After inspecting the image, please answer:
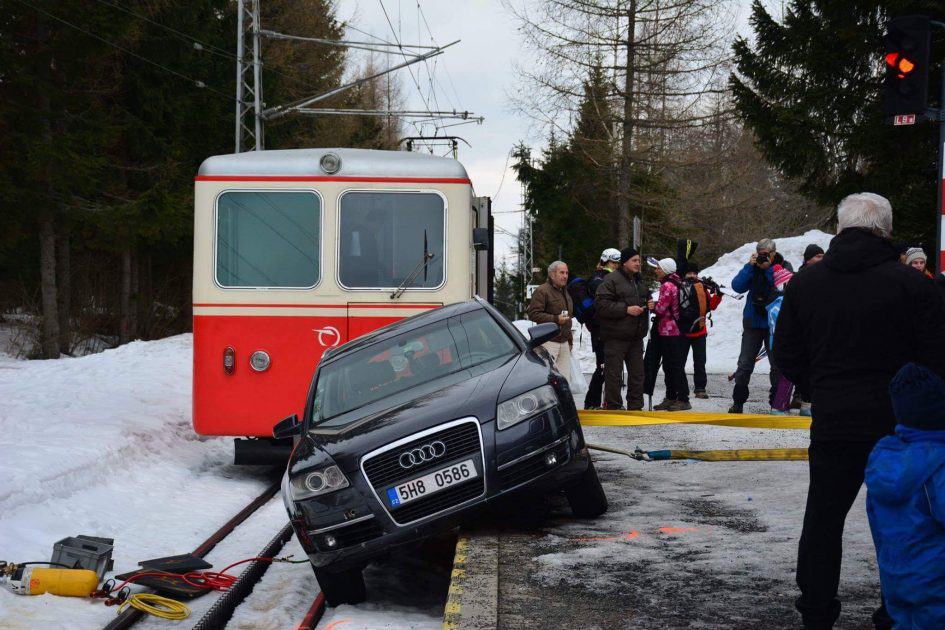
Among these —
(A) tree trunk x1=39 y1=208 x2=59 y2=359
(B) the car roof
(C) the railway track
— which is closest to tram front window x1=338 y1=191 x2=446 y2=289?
(B) the car roof

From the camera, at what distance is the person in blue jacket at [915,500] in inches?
144

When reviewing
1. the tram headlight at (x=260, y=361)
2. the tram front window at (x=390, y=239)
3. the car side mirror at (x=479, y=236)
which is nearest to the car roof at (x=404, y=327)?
the tram front window at (x=390, y=239)

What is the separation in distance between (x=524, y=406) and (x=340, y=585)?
4.76 ft

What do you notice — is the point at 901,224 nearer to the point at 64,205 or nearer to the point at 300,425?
the point at 300,425

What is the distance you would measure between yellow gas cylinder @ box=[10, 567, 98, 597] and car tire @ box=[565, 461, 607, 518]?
9.65 ft

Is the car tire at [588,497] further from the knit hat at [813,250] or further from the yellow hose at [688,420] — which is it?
the knit hat at [813,250]

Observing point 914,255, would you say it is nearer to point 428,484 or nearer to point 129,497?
point 428,484

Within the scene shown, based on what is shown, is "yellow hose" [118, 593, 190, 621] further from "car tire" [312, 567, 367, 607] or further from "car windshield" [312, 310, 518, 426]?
"car windshield" [312, 310, 518, 426]

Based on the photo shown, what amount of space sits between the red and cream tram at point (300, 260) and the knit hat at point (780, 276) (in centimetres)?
422

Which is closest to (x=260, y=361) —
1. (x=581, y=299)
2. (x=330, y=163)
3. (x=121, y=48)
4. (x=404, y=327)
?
(x=330, y=163)

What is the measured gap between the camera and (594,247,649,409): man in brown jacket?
12.8 metres

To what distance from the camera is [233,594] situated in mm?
6590

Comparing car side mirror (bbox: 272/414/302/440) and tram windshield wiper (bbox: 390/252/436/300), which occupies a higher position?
tram windshield wiper (bbox: 390/252/436/300)

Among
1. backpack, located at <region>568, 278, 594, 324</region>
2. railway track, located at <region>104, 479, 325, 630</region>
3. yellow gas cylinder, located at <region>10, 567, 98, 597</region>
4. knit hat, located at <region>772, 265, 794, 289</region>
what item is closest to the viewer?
railway track, located at <region>104, 479, 325, 630</region>
